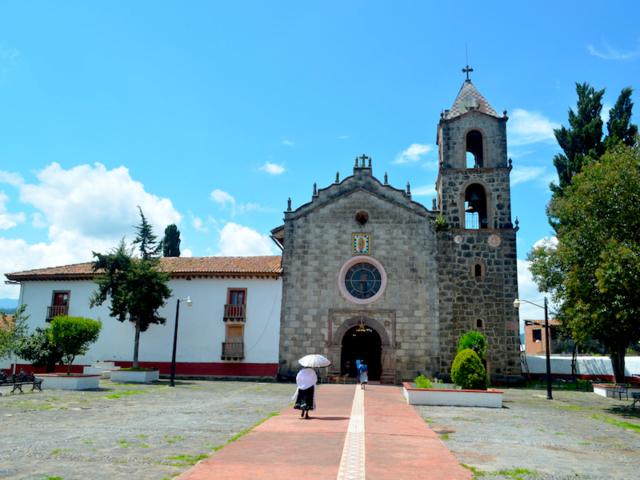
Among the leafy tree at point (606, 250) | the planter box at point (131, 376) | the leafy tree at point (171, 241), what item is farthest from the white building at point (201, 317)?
the leafy tree at point (606, 250)

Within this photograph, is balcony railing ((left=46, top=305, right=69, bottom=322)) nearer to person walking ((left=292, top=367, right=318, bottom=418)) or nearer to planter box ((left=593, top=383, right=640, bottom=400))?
person walking ((left=292, top=367, right=318, bottom=418))

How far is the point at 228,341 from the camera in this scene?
2920 cm

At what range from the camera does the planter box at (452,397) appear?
1766 centimetres

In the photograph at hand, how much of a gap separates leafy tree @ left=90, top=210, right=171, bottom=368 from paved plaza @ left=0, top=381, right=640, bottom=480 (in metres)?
9.37

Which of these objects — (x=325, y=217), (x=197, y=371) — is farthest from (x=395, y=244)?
(x=197, y=371)

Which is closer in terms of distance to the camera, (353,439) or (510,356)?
(353,439)

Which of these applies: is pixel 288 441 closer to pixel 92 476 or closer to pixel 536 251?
pixel 92 476

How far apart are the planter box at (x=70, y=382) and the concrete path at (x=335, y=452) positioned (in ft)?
40.8

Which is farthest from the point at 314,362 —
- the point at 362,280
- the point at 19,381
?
→ the point at 362,280

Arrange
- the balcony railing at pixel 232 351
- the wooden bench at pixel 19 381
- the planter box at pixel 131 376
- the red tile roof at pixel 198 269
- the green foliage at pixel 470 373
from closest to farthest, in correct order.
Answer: the green foliage at pixel 470 373
the wooden bench at pixel 19 381
the planter box at pixel 131 376
the balcony railing at pixel 232 351
the red tile roof at pixel 198 269

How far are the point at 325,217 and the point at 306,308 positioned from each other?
5432 mm

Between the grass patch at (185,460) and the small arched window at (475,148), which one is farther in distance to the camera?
the small arched window at (475,148)

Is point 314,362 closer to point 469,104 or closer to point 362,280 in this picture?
point 362,280

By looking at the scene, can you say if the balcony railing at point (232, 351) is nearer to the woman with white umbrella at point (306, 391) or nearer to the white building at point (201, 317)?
the white building at point (201, 317)
